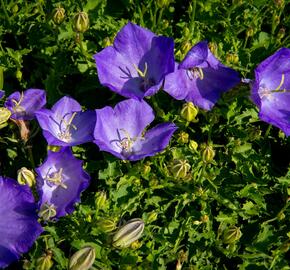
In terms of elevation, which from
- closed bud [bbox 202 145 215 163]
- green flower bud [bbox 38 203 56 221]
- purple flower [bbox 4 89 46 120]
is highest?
purple flower [bbox 4 89 46 120]

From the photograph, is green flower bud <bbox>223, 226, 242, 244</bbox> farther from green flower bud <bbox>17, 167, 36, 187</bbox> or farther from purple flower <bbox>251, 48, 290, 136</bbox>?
green flower bud <bbox>17, 167, 36, 187</bbox>

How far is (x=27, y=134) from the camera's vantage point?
279cm

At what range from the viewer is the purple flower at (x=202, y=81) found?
2.88m

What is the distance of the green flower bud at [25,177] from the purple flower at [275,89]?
3.85 feet

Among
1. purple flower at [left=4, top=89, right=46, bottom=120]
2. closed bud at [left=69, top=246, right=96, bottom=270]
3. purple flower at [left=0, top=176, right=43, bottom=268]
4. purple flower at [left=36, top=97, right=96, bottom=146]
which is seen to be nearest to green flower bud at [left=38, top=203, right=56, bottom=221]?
purple flower at [left=0, top=176, right=43, bottom=268]

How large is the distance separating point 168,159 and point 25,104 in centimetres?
82

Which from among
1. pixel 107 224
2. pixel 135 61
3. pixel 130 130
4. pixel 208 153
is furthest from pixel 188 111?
pixel 107 224

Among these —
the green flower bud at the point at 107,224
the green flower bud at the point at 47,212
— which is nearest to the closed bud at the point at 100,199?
the green flower bud at the point at 107,224

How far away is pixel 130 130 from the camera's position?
295cm

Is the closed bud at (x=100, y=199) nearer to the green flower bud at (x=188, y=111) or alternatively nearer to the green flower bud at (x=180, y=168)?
the green flower bud at (x=180, y=168)

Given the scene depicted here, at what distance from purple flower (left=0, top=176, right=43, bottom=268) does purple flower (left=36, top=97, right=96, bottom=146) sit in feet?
1.41

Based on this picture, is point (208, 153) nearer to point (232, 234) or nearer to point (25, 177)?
point (232, 234)

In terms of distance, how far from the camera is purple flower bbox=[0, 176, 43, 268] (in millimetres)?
2389

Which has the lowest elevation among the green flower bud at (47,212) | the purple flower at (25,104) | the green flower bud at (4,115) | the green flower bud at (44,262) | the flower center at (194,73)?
the green flower bud at (44,262)
